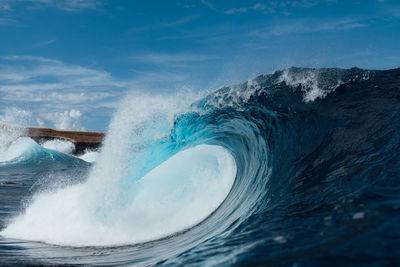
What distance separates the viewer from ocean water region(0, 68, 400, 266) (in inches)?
110

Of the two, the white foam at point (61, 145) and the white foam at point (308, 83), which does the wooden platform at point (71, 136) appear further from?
the white foam at point (308, 83)

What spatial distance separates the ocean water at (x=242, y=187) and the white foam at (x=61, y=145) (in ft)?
91.7

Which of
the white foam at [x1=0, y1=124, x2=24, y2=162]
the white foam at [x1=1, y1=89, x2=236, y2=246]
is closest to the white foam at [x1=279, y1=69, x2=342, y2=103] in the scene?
the white foam at [x1=1, y1=89, x2=236, y2=246]

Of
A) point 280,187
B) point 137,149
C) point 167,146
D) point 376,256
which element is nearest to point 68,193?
point 137,149

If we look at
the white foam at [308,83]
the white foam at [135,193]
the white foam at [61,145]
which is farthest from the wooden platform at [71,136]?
the white foam at [308,83]

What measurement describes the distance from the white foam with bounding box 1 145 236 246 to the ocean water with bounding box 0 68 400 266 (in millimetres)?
29

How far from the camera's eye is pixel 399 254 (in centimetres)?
204

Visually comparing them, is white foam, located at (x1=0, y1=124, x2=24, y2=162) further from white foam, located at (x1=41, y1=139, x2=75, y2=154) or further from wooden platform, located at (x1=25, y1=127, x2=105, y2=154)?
white foam, located at (x1=41, y1=139, x2=75, y2=154)

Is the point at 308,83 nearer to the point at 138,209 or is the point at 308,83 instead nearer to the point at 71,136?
the point at 138,209

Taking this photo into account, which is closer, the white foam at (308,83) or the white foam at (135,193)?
the white foam at (135,193)

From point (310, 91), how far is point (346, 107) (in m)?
1.01

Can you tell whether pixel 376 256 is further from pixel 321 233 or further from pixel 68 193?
pixel 68 193

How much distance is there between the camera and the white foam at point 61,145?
3656 centimetres

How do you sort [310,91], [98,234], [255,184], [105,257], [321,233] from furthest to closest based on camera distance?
1. [310,91]
2. [255,184]
3. [98,234]
4. [105,257]
5. [321,233]
